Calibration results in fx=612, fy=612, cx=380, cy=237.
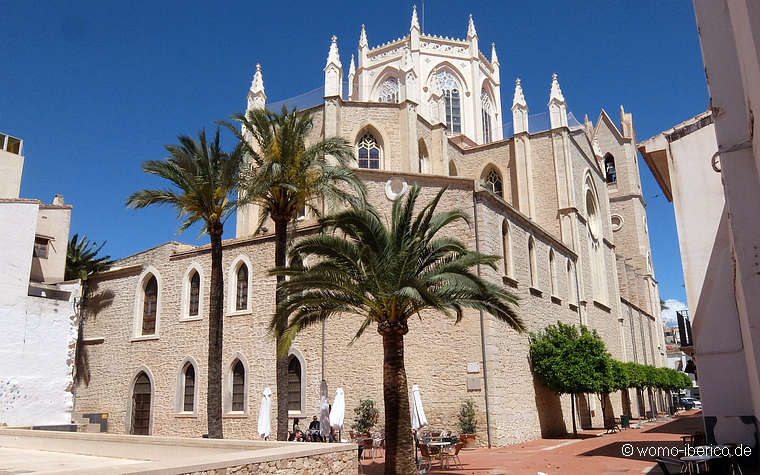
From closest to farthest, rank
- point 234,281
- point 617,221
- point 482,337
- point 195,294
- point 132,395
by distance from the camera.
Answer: point 482,337 → point 234,281 → point 195,294 → point 132,395 → point 617,221

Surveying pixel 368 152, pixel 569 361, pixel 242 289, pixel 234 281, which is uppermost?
pixel 368 152

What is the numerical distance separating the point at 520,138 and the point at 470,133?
10.1 metres

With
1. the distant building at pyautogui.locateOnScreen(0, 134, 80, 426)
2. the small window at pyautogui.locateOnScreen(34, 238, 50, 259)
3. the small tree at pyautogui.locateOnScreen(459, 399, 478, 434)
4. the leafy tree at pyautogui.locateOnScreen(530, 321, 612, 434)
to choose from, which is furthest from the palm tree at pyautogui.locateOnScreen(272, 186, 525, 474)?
the small window at pyautogui.locateOnScreen(34, 238, 50, 259)

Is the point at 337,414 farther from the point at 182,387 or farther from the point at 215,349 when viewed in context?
the point at 182,387

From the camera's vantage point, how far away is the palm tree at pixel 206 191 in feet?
57.5

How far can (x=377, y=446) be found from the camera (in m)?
17.2

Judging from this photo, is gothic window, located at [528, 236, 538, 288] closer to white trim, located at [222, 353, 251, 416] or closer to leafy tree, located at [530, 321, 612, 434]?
leafy tree, located at [530, 321, 612, 434]

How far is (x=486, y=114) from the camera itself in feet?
146

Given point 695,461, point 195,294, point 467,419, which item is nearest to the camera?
point 695,461

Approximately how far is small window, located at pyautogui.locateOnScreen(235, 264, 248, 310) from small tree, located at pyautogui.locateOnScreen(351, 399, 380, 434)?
6.55 meters

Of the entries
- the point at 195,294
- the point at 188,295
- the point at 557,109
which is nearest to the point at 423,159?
the point at 557,109

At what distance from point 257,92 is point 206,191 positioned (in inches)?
534

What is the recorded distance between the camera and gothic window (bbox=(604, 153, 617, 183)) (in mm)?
53406

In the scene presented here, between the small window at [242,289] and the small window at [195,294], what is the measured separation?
1.91 m
